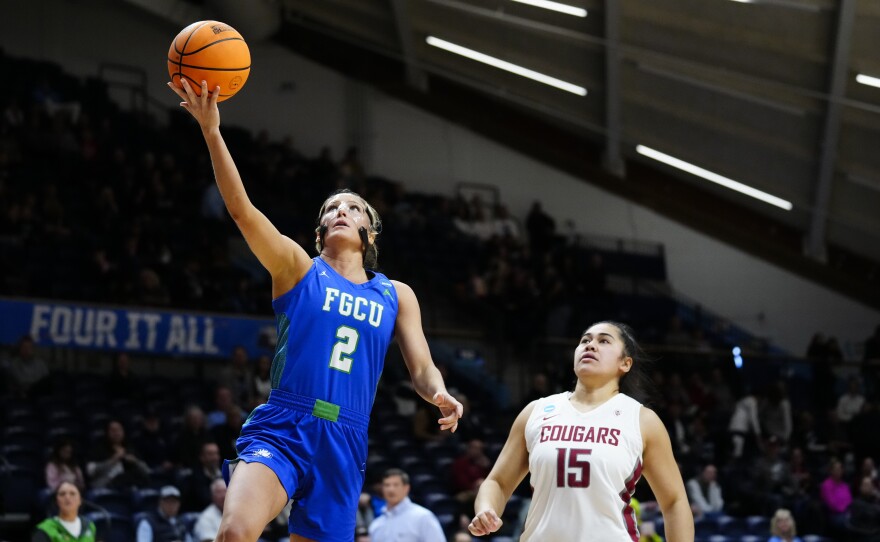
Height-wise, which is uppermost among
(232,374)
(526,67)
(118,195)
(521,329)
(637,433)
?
(526,67)

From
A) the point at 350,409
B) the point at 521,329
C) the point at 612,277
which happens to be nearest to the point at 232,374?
the point at 521,329

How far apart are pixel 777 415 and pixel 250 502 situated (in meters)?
14.1

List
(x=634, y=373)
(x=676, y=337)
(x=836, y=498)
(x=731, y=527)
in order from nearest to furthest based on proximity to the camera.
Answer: (x=634, y=373) → (x=731, y=527) → (x=836, y=498) → (x=676, y=337)

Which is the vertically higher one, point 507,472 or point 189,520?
point 189,520

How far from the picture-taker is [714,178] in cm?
2138

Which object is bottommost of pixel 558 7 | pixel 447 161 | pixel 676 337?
pixel 676 337

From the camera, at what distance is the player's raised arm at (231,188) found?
4.52 meters

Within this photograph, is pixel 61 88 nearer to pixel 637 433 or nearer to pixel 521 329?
pixel 521 329

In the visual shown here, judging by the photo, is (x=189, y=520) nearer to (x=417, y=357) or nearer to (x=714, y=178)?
(x=417, y=357)

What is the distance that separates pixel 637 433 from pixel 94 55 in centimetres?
2040

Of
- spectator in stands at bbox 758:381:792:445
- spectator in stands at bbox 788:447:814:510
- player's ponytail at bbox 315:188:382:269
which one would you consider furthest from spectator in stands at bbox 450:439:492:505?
player's ponytail at bbox 315:188:382:269

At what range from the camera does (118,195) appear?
18.4 meters

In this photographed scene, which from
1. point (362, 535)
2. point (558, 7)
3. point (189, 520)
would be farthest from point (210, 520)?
point (558, 7)

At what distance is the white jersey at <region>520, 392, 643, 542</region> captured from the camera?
4.95 meters
